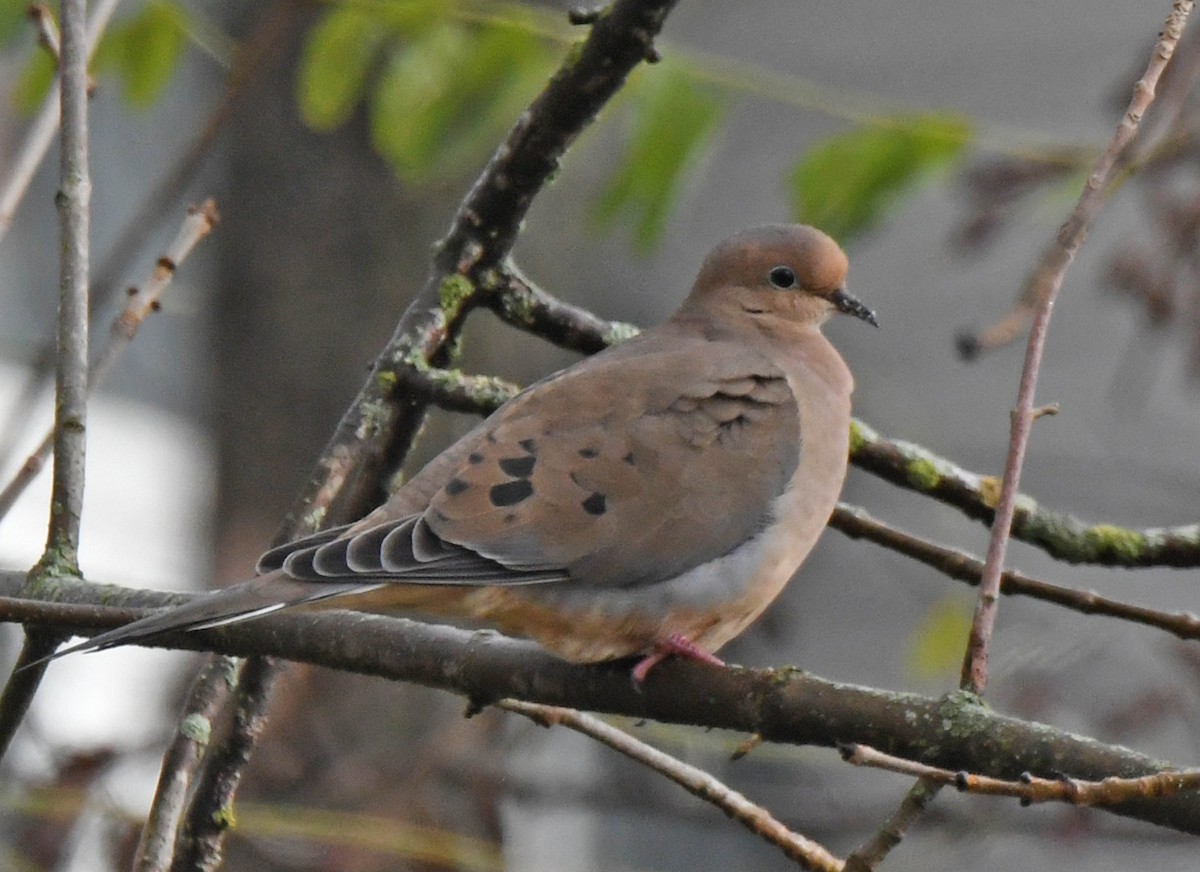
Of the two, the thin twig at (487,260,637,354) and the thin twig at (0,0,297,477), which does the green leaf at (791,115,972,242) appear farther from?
the thin twig at (0,0,297,477)

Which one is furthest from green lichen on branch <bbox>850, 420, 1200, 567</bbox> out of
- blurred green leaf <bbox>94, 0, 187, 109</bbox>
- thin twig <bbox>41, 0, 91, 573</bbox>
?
blurred green leaf <bbox>94, 0, 187, 109</bbox>

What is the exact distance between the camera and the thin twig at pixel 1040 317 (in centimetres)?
153

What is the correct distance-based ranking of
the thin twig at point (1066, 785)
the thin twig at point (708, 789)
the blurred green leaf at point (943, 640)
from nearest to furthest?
1. the thin twig at point (1066, 785)
2. the thin twig at point (708, 789)
3. the blurred green leaf at point (943, 640)

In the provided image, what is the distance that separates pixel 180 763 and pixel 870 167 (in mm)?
1878

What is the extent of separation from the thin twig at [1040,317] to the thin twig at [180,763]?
91 cm

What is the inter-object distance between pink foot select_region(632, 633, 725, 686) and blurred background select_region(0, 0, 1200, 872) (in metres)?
0.86

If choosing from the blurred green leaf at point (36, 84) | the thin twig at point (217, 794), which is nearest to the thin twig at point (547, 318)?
the thin twig at point (217, 794)

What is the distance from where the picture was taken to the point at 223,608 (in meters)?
1.76

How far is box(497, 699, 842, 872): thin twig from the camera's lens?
69.9 inches

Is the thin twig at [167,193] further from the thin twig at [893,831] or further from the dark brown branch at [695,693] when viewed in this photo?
the thin twig at [893,831]

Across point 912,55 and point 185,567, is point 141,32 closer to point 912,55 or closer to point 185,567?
point 185,567

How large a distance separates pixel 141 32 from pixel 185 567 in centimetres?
303

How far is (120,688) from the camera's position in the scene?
6.10 metres

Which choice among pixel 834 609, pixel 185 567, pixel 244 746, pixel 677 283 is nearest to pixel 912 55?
pixel 677 283
